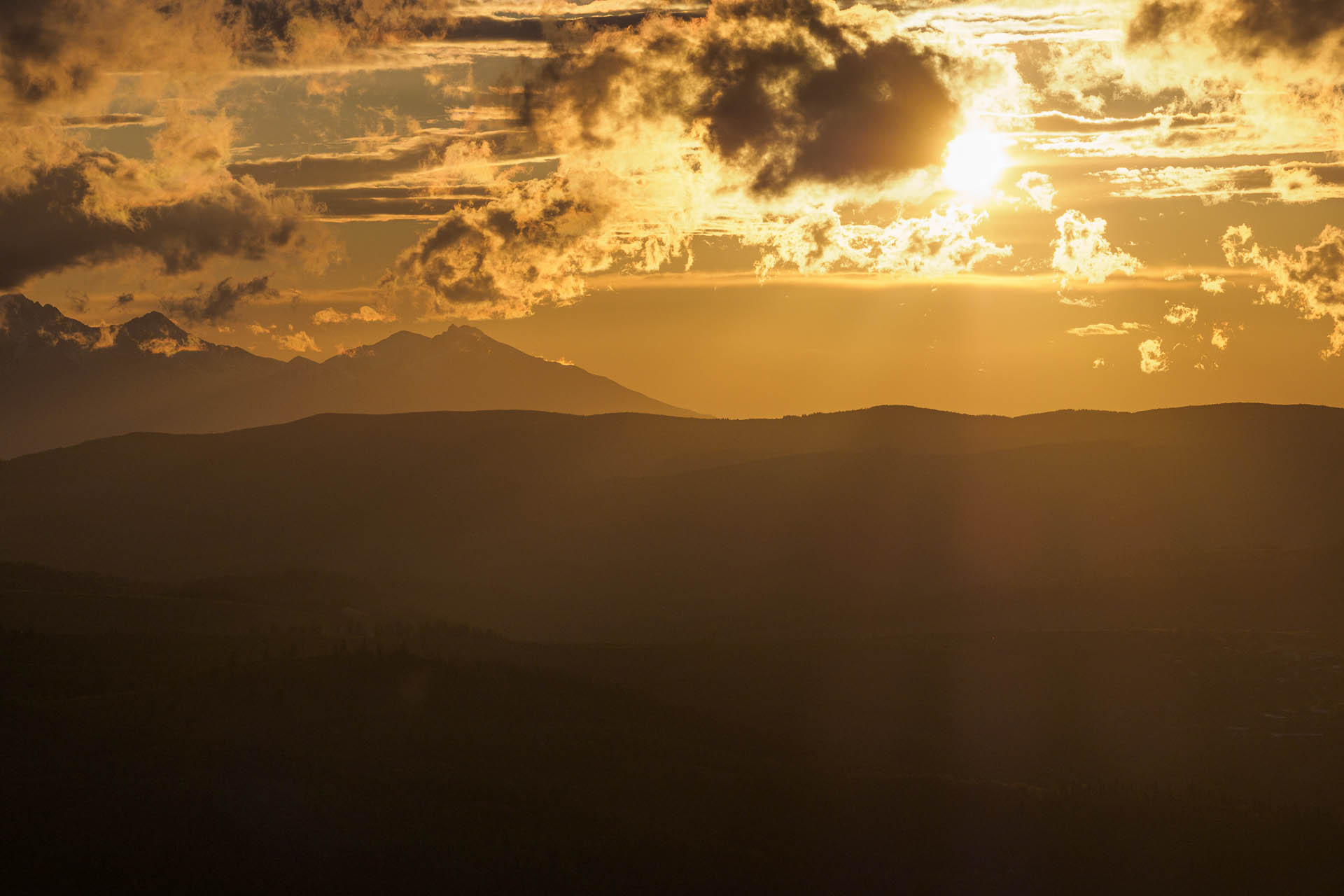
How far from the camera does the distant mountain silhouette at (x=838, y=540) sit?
114 meters

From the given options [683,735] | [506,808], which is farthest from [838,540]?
[506,808]

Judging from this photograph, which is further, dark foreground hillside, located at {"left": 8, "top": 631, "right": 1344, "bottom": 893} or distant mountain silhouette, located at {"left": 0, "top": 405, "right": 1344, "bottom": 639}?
distant mountain silhouette, located at {"left": 0, "top": 405, "right": 1344, "bottom": 639}

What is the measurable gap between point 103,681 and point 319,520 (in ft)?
464

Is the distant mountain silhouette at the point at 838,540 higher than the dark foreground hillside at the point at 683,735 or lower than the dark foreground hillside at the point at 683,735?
lower

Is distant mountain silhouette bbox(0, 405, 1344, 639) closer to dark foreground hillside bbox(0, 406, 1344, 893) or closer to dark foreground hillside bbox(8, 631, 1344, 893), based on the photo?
dark foreground hillside bbox(0, 406, 1344, 893)

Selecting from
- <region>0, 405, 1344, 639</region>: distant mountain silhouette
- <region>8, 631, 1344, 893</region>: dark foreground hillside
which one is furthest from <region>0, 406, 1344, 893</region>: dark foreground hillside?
<region>0, 405, 1344, 639</region>: distant mountain silhouette

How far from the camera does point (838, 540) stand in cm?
15775

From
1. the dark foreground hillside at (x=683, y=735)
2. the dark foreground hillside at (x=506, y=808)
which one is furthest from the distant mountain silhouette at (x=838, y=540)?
the dark foreground hillside at (x=506, y=808)

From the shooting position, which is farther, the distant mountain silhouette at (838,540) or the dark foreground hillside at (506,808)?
the distant mountain silhouette at (838,540)

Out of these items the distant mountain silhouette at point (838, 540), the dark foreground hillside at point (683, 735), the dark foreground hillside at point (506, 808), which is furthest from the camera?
the distant mountain silhouette at point (838, 540)

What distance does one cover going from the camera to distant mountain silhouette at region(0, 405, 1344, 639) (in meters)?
114

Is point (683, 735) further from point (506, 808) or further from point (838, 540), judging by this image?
point (838, 540)

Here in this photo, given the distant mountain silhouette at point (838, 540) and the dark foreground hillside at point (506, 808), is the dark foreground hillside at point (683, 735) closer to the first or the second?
the dark foreground hillside at point (506, 808)

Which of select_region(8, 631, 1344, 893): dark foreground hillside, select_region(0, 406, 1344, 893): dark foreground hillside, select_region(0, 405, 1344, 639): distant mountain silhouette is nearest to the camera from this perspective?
select_region(8, 631, 1344, 893): dark foreground hillside
